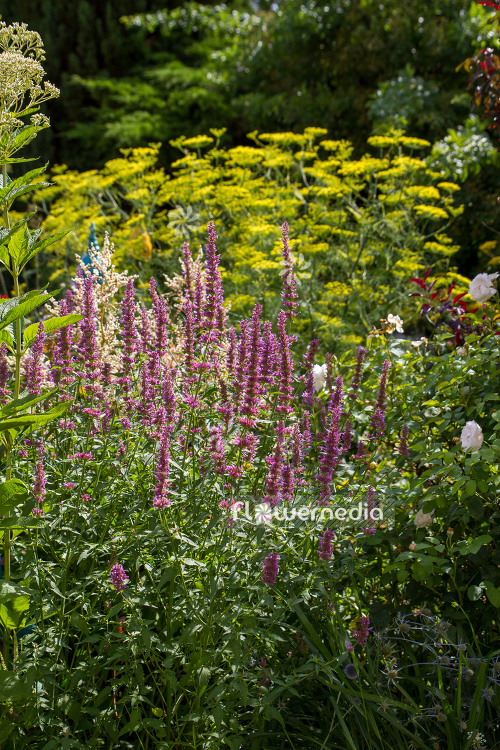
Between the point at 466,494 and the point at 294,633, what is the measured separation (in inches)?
27.5

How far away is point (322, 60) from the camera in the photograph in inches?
361

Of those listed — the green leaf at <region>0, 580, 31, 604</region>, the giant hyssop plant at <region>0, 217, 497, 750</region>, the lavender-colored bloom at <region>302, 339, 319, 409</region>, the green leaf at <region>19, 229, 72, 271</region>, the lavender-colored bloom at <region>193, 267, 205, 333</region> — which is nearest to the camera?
the green leaf at <region>0, 580, 31, 604</region>

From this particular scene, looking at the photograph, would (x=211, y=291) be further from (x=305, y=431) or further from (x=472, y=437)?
(x=472, y=437)

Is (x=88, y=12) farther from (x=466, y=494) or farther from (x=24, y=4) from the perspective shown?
(x=466, y=494)

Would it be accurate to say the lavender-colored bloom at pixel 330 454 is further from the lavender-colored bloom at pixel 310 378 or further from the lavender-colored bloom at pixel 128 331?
the lavender-colored bloom at pixel 128 331

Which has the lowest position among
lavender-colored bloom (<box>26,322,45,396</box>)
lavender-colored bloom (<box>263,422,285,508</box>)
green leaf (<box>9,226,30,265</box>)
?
lavender-colored bloom (<box>263,422,285,508</box>)

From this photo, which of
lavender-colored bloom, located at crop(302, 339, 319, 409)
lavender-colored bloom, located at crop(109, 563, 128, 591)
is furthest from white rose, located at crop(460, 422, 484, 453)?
lavender-colored bloom, located at crop(109, 563, 128, 591)

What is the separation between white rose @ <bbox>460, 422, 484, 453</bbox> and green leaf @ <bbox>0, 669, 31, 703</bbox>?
1429 millimetres

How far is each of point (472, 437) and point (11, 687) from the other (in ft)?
4.82

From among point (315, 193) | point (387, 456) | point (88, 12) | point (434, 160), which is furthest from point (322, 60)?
point (387, 456)

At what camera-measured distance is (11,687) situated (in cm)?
149

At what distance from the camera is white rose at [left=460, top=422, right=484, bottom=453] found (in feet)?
6.75

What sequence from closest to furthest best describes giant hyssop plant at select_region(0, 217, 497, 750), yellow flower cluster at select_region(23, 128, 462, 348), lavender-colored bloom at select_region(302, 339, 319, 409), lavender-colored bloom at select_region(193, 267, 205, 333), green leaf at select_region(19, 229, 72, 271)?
green leaf at select_region(19, 229, 72, 271) → giant hyssop plant at select_region(0, 217, 497, 750) → lavender-colored bloom at select_region(193, 267, 205, 333) → lavender-colored bloom at select_region(302, 339, 319, 409) → yellow flower cluster at select_region(23, 128, 462, 348)

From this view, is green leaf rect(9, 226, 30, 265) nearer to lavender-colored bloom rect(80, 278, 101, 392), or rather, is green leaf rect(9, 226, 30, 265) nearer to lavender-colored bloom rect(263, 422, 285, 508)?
lavender-colored bloom rect(80, 278, 101, 392)
